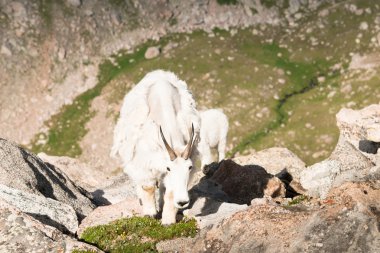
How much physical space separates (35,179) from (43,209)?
366 centimetres

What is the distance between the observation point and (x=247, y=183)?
26.8 metres

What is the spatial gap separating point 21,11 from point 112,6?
15942 mm

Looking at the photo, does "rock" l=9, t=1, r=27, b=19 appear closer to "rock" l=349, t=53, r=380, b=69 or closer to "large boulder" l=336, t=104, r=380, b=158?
"rock" l=349, t=53, r=380, b=69

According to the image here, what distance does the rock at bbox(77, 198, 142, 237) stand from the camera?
63.8 feet

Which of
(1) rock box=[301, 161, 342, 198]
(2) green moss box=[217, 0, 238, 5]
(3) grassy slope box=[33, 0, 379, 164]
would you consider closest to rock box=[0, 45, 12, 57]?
(3) grassy slope box=[33, 0, 379, 164]

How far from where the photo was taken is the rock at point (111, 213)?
19456 mm

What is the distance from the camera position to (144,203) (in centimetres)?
1930

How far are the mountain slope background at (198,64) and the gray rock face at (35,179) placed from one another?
53121 millimetres

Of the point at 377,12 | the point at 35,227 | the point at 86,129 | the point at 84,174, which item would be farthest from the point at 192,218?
the point at 377,12

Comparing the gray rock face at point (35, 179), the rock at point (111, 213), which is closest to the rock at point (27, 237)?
the rock at point (111, 213)

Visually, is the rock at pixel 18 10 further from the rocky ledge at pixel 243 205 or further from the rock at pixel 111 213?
the rock at pixel 111 213

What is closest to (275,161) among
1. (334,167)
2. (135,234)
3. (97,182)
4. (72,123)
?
(334,167)

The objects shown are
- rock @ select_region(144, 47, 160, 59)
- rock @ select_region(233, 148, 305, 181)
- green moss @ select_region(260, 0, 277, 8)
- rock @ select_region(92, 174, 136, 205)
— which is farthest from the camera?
green moss @ select_region(260, 0, 277, 8)

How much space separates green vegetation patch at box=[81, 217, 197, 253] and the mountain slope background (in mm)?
59849
